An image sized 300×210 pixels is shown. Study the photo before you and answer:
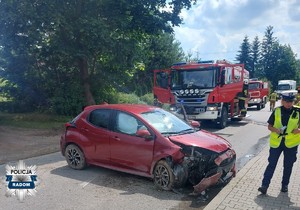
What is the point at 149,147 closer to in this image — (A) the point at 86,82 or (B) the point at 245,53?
(A) the point at 86,82

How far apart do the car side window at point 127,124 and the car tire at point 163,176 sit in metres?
0.81

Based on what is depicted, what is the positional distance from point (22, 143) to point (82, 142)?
4646 mm

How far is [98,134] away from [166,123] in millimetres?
1459

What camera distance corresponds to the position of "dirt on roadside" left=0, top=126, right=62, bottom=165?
8.67 m

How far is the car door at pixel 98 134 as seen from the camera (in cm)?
635

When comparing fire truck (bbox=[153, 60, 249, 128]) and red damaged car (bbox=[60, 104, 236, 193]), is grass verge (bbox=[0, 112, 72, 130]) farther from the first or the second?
red damaged car (bbox=[60, 104, 236, 193])

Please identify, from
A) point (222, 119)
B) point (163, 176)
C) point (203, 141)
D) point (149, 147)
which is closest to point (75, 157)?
point (149, 147)

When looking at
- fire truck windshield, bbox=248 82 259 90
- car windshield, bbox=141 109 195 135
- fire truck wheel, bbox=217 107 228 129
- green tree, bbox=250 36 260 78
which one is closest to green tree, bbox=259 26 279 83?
green tree, bbox=250 36 260 78

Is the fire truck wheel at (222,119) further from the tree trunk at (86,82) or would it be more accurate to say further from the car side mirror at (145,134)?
the car side mirror at (145,134)

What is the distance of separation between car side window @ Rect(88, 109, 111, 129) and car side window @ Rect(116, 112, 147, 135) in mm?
308

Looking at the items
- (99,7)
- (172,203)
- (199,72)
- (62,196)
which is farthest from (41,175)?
(99,7)

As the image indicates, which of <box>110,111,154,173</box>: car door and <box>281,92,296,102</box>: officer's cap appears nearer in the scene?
<box>281,92,296,102</box>: officer's cap

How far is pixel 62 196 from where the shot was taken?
17.2ft

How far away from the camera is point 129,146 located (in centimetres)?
592
